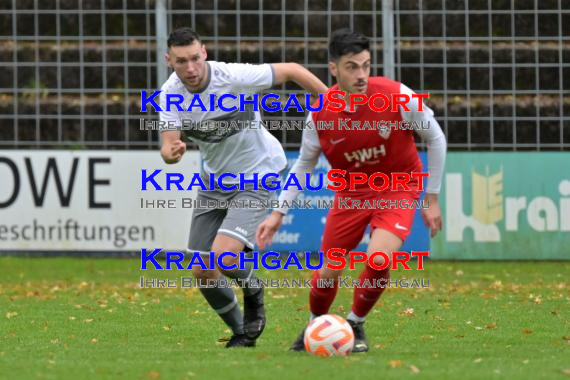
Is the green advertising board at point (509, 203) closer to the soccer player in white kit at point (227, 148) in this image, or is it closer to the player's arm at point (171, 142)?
the soccer player in white kit at point (227, 148)

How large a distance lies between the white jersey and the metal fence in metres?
8.53

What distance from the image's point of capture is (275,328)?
1149 cm

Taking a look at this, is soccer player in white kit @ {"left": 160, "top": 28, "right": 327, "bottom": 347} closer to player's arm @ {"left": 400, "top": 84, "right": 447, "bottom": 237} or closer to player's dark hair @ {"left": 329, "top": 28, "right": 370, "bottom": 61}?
player's dark hair @ {"left": 329, "top": 28, "right": 370, "bottom": 61}

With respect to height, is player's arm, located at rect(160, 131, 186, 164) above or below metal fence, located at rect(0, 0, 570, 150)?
below

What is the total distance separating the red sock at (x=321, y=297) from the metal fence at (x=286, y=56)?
9.34 meters

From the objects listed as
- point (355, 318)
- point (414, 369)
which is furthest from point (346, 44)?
point (414, 369)

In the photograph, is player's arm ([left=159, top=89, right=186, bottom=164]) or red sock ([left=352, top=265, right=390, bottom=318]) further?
player's arm ([left=159, top=89, right=186, bottom=164])

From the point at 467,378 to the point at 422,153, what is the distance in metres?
11.0

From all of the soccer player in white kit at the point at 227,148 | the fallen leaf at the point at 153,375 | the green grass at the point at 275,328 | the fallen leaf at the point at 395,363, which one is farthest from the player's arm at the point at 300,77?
the fallen leaf at the point at 153,375

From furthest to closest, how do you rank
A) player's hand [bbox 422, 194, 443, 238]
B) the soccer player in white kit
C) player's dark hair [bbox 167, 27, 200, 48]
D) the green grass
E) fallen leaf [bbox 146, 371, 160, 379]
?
the soccer player in white kit → player's dark hair [bbox 167, 27, 200, 48] → player's hand [bbox 422, 194, 443, 238] → the green grass → fallen leaf [bbox 146, 371, 160, 379]

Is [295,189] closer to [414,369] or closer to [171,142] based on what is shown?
[171,142]

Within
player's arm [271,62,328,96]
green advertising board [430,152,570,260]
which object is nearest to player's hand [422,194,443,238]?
player's arm [271,62,328,96]

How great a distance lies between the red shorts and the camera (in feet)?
29.6

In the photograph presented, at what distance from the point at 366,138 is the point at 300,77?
1034mm
